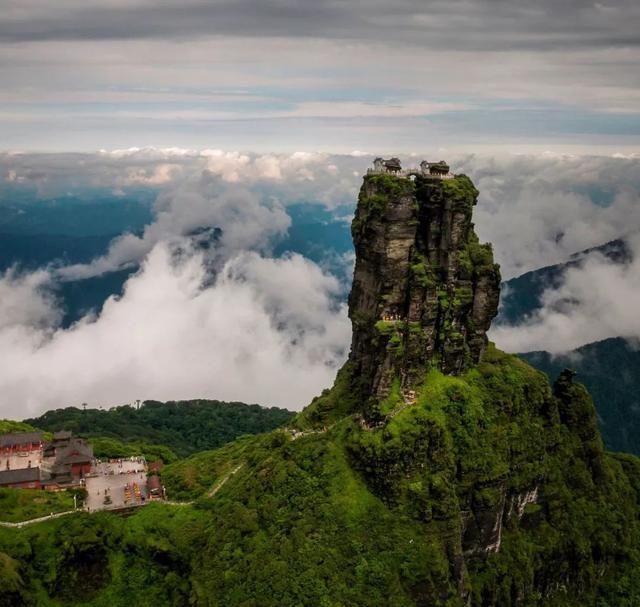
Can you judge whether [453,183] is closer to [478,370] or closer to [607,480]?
[478,370]

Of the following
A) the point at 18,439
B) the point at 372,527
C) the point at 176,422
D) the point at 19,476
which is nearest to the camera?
the point at 372,527

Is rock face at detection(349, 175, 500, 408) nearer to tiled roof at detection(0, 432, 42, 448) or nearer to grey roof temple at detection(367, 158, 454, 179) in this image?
grey roof temple at detection(367, 158, 454, 179)

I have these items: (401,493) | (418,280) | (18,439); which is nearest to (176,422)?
(18,439)

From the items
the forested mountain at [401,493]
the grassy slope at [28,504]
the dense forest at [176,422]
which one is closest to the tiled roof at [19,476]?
the grassy slope at [28,504]

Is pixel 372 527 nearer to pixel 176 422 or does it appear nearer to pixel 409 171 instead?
pixel 409 171

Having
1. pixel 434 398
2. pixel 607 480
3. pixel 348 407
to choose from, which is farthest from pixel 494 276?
pixel 607 480

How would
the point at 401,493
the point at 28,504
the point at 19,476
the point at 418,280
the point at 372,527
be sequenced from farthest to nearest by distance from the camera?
1. the point at 19,476
2. the point at 418,280
3. the point at 28,504
4. the point at 401,493
5. the point at 372,527

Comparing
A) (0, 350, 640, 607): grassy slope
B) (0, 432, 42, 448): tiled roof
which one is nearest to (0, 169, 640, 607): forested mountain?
(0, 350, 640, 607): grassy slope
